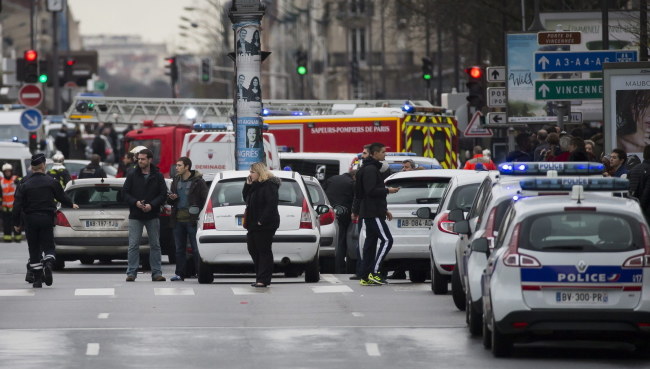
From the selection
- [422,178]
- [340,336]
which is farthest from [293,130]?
[340,336]

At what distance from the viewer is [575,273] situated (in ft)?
44.7

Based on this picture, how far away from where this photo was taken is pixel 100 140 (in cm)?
5153

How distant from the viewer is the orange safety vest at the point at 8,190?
126 ft

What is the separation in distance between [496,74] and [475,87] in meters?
0.49

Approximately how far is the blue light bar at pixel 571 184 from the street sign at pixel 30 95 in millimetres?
31011

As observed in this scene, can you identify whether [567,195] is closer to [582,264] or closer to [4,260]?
[582,264]

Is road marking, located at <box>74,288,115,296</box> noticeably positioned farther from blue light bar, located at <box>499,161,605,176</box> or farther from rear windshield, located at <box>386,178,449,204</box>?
blue light bar, located at <box>499,161,605,176</box>

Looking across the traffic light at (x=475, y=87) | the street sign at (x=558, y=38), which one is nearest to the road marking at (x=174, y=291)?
the street sign at (x=558, y=38)

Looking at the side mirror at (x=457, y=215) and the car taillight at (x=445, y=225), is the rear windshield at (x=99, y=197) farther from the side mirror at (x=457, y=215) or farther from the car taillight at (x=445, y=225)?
the side mirror at (x=457, y=215)

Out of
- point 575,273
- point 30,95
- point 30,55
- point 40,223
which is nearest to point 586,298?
point 575,273

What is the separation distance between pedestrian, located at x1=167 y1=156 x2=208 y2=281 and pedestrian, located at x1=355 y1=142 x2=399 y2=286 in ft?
8.13

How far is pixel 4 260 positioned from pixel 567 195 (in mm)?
18164

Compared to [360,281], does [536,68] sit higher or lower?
higher

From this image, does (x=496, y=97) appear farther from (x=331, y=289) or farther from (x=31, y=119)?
(x=331, y=289)
